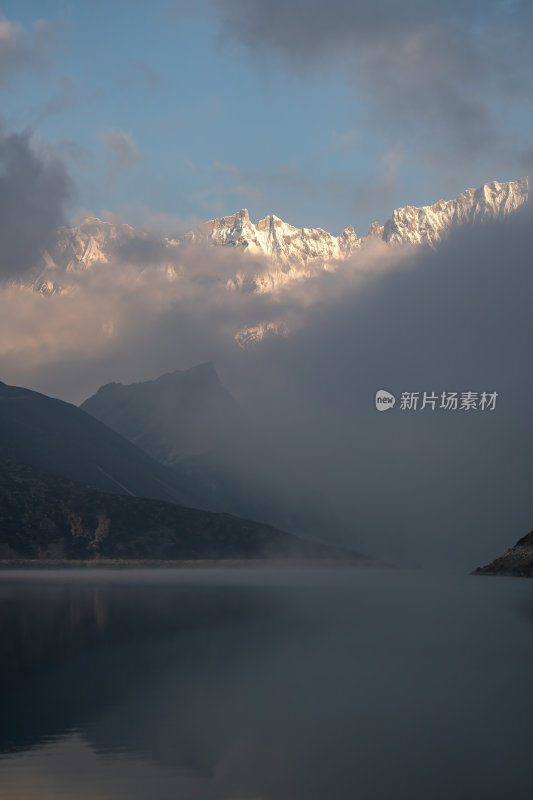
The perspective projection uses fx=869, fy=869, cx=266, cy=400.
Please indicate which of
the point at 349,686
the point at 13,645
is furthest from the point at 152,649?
the point at 349,686

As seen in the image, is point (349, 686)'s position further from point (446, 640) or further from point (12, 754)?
point (446, 640)

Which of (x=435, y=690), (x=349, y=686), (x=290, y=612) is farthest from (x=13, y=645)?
(x=290, y=612)

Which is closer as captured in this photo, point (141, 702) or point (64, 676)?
point (141, 702)

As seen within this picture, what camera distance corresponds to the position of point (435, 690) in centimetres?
5819

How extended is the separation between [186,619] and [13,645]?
38670 mm

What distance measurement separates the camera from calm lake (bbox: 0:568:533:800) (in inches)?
1366

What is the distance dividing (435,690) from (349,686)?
19.0 feet

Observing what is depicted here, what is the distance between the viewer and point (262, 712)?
49.5m

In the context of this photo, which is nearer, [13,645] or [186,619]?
[13,645]

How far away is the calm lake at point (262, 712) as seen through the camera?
34688 millimetres

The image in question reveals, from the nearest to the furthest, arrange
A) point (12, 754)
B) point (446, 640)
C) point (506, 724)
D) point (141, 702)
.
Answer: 1. point (12, 754)
2. point (506, 724)
3. point (141, 702)
4. point (446, 640)

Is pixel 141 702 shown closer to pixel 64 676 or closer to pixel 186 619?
pixel 64 676

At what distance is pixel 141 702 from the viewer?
52.1m

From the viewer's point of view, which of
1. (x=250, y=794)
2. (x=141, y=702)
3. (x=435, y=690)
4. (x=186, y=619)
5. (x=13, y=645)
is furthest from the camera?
(x=186, y=619)
